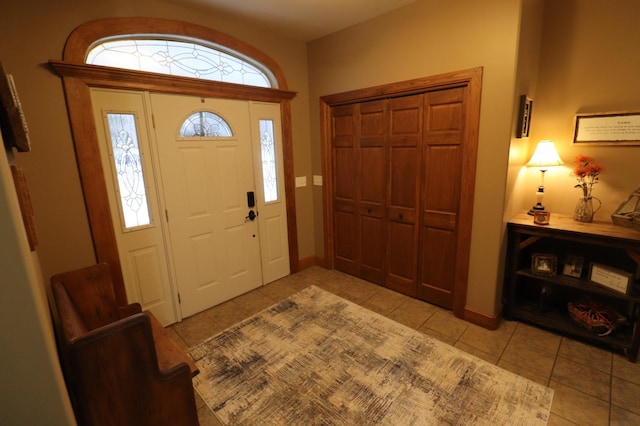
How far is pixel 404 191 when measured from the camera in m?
3.02

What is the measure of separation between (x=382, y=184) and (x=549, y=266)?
167cm

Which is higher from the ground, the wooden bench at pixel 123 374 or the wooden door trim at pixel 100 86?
the wooden door trim at pixel 100 86

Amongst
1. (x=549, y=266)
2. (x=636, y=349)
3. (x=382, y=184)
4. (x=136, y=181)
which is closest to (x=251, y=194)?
(x=136, y=181)

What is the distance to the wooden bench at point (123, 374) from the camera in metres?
1.27

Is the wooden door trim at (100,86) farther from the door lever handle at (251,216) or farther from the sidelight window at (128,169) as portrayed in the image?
the door lever handle at (251,216)

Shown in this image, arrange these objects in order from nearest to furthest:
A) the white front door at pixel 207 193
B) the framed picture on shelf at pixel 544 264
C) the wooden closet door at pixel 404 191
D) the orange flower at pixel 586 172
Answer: the orange flower at pixel 586 172 → the framed picture on shelf at pixel 544 264 → the white front door at pixel 207 193 → the wooden closet door at pixel 404 191

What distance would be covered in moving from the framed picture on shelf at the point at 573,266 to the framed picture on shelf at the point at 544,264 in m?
0.08

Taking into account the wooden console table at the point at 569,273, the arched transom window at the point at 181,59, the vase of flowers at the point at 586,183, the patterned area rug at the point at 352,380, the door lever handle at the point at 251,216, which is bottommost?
the patterned area rug at the point at 352,380

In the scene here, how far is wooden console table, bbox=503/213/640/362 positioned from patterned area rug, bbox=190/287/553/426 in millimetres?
798

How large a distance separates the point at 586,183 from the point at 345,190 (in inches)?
89.7

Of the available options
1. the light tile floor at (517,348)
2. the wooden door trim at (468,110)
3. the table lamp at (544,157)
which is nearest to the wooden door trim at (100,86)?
the light tile floor at (517,348)

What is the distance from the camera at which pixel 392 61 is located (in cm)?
284

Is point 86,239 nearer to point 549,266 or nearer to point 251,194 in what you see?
point 251,194

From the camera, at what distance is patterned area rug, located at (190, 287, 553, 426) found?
1.79m
